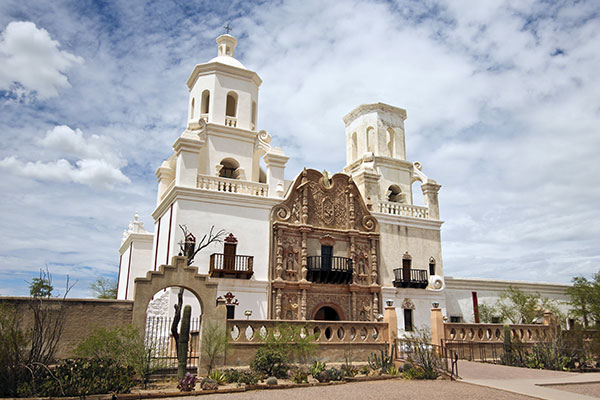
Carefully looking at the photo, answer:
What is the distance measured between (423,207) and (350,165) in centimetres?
586

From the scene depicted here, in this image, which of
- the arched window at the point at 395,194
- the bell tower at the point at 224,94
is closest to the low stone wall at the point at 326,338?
the arched window at the point at 395,194

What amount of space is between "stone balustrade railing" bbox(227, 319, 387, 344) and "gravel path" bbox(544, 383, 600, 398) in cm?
680

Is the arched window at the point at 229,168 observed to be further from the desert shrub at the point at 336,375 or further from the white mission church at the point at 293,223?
the desert shrub at the point at 336,375

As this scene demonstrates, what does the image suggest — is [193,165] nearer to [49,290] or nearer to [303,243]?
[303,243]

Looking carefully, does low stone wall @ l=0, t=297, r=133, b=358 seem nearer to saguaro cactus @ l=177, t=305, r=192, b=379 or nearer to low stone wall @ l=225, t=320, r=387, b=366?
saguaro cactus @ l=177, t=305, r=192, b=379

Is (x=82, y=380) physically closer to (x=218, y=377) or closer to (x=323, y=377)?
(x=218, y=377)

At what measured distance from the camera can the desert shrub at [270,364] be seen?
15.7 m

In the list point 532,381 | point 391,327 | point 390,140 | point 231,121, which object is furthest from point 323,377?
point 390,140

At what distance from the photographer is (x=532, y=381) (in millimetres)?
15273

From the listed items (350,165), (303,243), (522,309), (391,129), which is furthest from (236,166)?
(522,309)

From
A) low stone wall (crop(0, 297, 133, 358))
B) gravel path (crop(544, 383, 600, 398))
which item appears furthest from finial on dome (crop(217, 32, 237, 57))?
gravel path (crop(544, 383, 600, 398))

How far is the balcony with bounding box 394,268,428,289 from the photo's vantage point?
26.8 meters

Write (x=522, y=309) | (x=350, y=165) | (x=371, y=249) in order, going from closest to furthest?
(x=371, y=249) < (x=522, y=309) < (x=350, y=165)

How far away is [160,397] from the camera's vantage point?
1233 centimetres
